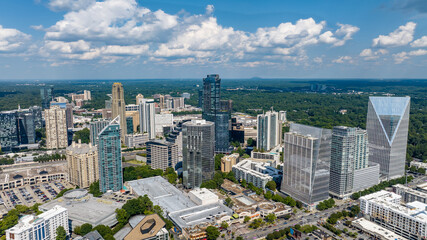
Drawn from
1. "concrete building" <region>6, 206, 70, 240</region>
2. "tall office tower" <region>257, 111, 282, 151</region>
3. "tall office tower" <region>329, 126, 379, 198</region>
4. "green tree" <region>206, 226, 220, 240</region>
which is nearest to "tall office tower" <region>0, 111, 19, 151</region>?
"concrete building" <region>6, 206, 70, 240</region>

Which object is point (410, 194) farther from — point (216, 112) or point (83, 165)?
point (83, 165)

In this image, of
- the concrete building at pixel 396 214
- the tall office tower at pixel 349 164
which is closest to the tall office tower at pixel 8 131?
the tall office tower at pixel 349 164

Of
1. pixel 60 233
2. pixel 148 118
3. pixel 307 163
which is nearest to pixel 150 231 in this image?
pixel 60 233

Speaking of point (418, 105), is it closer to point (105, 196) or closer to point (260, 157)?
point (260, 157)

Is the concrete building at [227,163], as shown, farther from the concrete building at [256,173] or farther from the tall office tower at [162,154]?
the tall office tower at [162,154]

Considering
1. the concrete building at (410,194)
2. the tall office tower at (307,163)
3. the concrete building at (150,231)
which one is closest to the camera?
the concrete building at (150,231)

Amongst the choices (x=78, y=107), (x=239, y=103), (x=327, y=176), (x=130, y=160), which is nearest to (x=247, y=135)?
(x=130, y=160)

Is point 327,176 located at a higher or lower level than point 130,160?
higher
